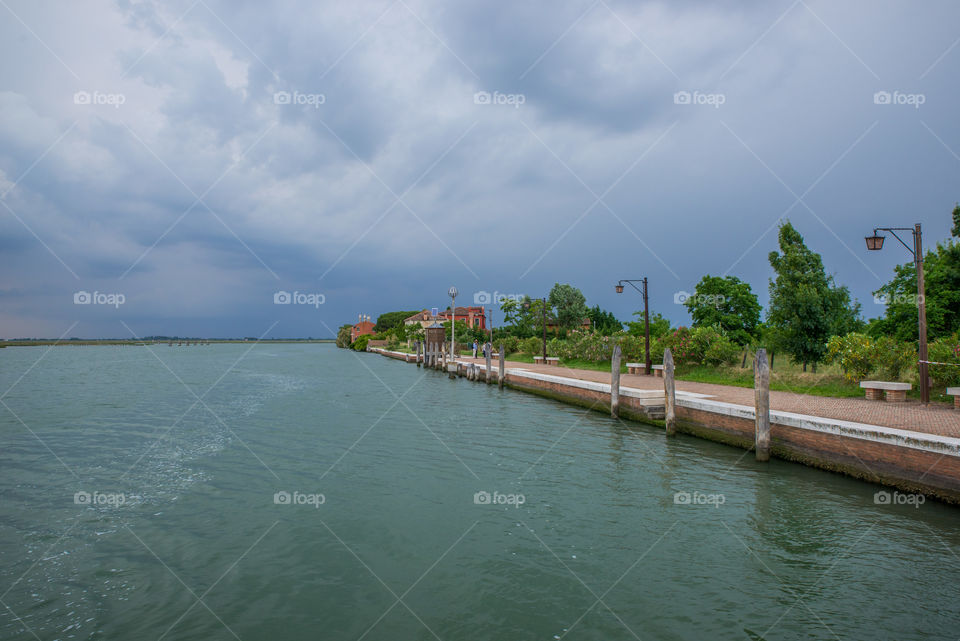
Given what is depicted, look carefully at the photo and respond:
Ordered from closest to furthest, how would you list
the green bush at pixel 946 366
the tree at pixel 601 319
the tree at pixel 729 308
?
the green bush at pixel 946 366 → the tree at pixel 729 308 → the tree at pixel 601 319

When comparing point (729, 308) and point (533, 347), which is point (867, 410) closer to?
point (729, 308)

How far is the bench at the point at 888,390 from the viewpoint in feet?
44.2

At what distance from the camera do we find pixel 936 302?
2306 cm

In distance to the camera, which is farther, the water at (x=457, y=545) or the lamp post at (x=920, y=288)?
the lamp post at (x=920, y=288)

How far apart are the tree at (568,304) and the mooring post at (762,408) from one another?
172 ft

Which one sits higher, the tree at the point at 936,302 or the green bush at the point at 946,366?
the tree at the point at 936,302

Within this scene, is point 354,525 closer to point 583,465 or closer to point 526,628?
point 526,628

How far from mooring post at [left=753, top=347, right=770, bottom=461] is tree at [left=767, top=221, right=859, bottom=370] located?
504 inches

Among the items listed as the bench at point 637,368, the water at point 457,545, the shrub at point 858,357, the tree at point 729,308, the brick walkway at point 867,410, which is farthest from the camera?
the tree at point 729,308

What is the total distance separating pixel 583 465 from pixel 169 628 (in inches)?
337

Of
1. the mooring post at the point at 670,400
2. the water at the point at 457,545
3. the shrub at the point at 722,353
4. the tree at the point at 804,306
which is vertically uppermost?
the tree at the point at 804,306

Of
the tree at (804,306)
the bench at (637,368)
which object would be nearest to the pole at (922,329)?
the tree at (804,306)

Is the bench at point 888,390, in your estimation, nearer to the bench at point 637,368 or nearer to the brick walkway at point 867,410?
the brick walkway at point 867,410

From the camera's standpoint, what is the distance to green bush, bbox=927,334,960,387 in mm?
13750
